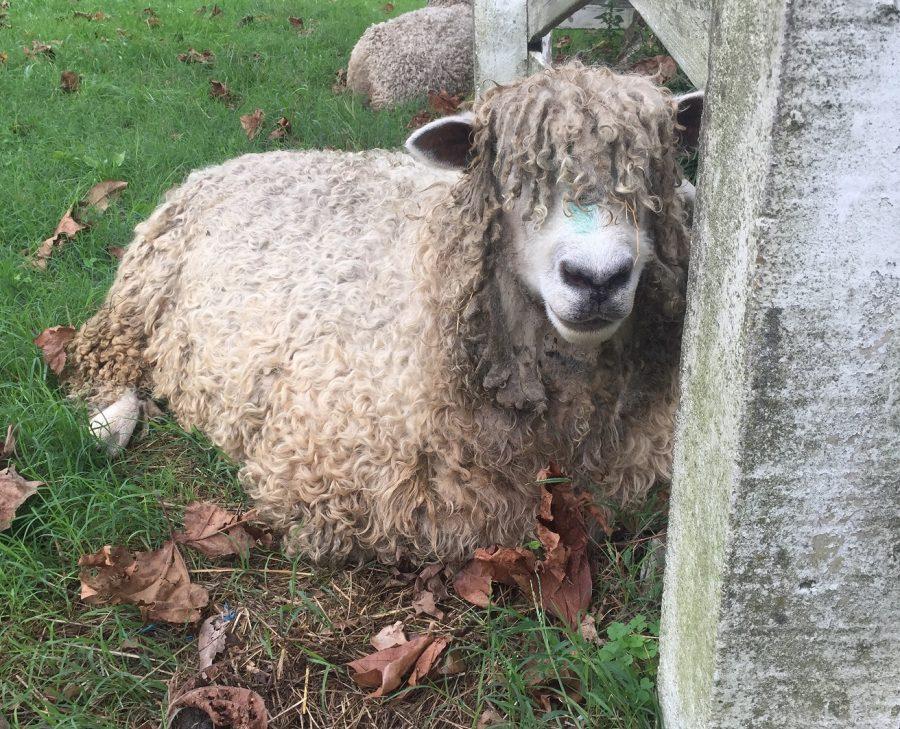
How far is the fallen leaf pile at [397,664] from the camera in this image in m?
2.16

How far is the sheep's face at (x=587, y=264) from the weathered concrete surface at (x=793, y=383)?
1.33ft

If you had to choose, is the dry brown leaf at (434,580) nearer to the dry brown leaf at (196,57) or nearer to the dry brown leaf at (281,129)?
the dry brown leaf at (281,129)

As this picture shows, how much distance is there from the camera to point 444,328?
97.2 inches

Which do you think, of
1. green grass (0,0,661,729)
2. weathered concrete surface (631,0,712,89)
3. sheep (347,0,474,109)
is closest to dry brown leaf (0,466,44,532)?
green grass (0,0,661,729)

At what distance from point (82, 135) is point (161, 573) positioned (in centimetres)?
396

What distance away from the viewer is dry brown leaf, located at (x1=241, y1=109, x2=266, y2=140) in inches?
218

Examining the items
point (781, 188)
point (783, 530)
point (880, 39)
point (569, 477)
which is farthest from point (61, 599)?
point (880, 39)

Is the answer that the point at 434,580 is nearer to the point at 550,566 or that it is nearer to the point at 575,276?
the point at 550,566

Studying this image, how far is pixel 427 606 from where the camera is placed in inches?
96.4

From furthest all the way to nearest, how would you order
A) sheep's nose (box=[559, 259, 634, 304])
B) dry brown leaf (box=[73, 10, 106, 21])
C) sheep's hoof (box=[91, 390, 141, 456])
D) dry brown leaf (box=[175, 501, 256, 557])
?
dry brown leaf (box=[73, 10, 106, 21]) → sheep's hoof (box=[91, 390, 141, 456]) → dry brown leaf (box=[175, 501, 256, 557]) → sheep's nose (box=[559, 259, 634, 304])

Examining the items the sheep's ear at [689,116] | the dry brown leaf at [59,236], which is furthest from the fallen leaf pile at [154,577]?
the dry brown leaf at [59,236]

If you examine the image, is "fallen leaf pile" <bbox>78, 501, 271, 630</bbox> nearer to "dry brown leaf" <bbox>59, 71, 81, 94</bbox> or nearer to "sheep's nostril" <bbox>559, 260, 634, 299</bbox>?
"sheep's nostril" <bbox>559, 260, 634, 299</bbox>

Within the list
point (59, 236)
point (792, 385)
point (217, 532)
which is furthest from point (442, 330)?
point (59, 236)

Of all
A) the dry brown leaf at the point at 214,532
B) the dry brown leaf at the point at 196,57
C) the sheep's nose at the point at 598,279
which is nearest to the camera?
the sheep's nose at the point at 598,279
